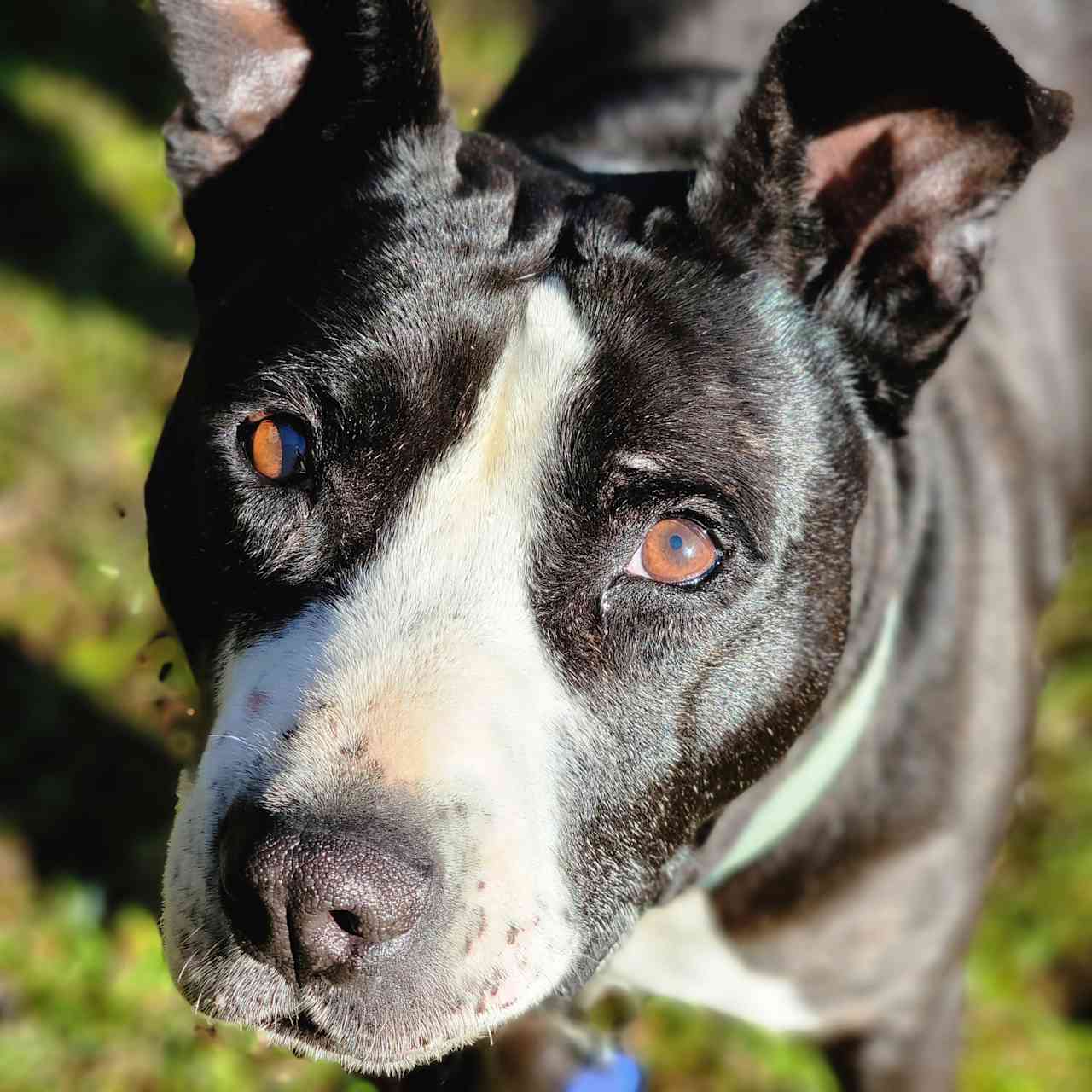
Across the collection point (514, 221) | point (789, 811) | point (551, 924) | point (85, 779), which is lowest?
point (85, 779)

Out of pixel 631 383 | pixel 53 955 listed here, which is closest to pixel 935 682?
pixel 631 383

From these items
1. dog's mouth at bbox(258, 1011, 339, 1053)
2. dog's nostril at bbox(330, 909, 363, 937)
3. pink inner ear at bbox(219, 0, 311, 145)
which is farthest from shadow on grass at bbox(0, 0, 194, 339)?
dog's nostril at bbox(330, 909, 363, 937)

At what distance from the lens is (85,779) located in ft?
13.6

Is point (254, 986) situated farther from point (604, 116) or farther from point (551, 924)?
point (604, 116)

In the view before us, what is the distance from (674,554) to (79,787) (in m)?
2.49

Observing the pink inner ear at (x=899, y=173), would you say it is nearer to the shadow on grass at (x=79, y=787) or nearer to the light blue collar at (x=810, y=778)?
the light blue collar at (x=810, y=778)

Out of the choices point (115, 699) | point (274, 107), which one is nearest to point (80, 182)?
point (115, 699)

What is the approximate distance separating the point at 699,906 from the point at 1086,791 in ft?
6.50

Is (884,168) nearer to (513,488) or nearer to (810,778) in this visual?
(513,488)

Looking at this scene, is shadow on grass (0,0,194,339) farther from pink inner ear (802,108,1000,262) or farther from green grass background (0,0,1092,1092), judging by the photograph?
pink inner ear (802,108,1000,262)

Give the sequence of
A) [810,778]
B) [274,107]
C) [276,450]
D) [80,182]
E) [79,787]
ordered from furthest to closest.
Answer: [80,182], [79,787], [810,778], [274,107], [276,450]

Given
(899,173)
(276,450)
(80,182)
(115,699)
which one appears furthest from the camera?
(80,182)

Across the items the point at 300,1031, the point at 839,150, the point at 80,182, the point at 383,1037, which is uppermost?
the point at 839,150

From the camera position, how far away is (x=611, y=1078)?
2998 mm
